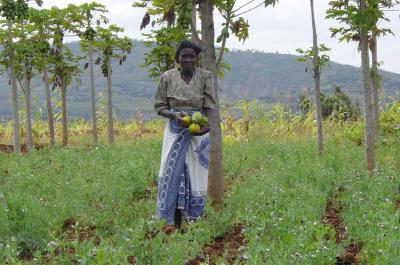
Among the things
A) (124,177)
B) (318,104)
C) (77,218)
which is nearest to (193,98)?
(77,218)

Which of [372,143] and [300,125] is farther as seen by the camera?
[300,125]

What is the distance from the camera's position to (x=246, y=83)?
9969cm

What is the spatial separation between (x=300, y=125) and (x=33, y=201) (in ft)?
40.9

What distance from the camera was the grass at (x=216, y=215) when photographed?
12.7ft

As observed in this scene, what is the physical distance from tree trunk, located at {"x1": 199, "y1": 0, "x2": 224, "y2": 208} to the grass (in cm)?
21

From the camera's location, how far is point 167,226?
5457 millimetres

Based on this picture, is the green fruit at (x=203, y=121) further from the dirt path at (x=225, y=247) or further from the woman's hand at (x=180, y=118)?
the dirt path at (x=225, y=247)

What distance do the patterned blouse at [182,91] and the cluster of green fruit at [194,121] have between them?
0.27 meters

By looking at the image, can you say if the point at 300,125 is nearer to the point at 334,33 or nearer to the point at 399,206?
the point at 334,33

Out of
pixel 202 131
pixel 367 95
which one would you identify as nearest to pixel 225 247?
pixel 202 131

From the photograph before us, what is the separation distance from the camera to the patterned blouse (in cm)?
565

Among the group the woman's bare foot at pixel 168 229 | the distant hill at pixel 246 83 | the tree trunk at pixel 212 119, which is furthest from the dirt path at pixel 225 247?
the distant hill at pixel 246 83

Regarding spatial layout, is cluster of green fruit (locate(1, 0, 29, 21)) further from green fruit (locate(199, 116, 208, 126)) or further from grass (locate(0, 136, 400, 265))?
green fruit (locate(199, 116, 208, 126))

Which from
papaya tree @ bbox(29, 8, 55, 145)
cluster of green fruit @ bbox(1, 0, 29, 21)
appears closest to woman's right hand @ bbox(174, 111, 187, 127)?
cluster of green fruit @ bbox(1, 0, 29, 21)
